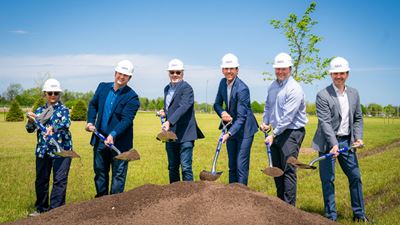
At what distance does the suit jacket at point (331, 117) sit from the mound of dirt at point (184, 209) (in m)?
1.31

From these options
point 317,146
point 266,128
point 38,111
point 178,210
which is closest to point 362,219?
point 317,146

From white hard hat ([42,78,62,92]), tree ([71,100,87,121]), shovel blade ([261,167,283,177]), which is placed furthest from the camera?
tree ([71,100,87,121])

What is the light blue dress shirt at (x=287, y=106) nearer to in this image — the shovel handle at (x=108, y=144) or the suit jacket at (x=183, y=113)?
the suit jacket at (x=183, y=113)

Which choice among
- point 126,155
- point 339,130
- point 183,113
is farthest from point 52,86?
point 339,130

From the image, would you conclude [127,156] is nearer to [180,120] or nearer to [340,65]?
[180,120]

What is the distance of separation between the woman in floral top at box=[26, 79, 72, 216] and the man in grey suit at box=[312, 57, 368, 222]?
13.1 ft

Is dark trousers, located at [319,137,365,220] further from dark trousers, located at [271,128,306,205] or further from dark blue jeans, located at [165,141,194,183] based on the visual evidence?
dark blue jeans, located at [165,141,194,183]

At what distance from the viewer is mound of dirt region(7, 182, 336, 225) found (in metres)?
5.07

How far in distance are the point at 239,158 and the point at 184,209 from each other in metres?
2.07

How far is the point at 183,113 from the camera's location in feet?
23.8

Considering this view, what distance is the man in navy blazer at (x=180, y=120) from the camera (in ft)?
23.8

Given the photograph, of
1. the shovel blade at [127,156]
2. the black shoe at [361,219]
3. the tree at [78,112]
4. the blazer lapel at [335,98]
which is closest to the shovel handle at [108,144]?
the shovel blade at [127,156]

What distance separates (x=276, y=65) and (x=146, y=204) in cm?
282

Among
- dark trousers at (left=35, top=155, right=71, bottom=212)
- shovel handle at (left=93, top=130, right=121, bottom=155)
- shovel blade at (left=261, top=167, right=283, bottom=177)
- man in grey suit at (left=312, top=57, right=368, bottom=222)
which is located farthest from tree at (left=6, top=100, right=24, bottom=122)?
man in grey suit at (left=312, top=57, right=368, bottom=222)
